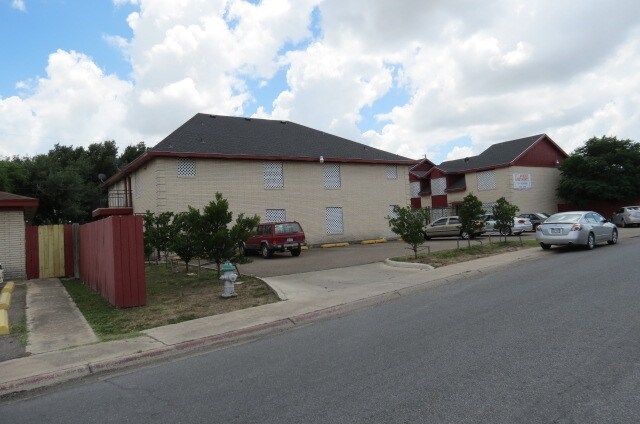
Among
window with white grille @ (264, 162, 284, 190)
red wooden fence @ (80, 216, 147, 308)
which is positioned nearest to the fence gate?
red wooden fence @ (80, 216, 147, 308)

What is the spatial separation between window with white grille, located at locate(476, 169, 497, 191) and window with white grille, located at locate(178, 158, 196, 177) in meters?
27.0

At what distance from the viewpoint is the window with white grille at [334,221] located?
2964 centimetres

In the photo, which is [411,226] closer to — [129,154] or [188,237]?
[188,237]

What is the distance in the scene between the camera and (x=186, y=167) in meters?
25.3

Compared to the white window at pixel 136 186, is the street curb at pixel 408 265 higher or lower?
lower

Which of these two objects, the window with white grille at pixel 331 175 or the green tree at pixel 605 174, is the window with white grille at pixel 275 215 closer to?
the window with white grille at pixel 331 175

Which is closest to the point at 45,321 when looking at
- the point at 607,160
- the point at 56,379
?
the point at 56,379

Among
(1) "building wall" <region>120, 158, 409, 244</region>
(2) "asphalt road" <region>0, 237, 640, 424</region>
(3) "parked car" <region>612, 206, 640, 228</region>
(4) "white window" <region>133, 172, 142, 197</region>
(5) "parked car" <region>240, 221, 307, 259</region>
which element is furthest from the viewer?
(3) "parked car" <region>612, 206, 640, 228</region>

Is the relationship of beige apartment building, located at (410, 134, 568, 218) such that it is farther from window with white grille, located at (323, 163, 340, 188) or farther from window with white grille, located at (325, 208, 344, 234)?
window with white grille, located at (323, 163, 340, 188)

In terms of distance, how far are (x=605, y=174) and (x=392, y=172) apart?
21.3m

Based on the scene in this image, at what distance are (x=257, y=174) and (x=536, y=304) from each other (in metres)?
20.5

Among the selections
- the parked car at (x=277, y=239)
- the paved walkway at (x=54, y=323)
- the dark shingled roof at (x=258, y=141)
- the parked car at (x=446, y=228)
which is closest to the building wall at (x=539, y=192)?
the parked car at (x=446, y=228)

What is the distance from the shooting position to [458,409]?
4293 millimetres

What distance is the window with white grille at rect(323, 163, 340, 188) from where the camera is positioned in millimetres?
29797
